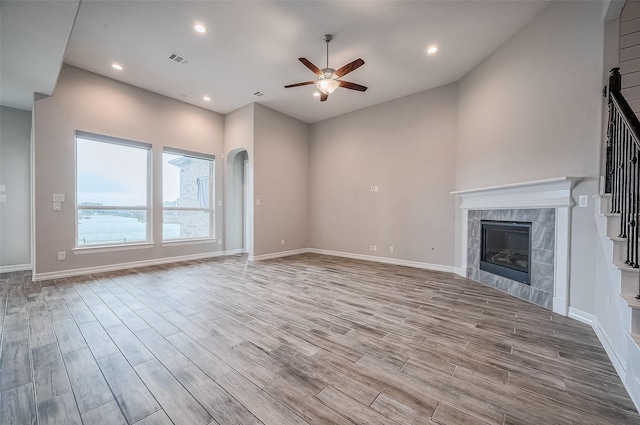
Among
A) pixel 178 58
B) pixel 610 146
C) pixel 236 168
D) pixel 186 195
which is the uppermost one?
pixel 178 58

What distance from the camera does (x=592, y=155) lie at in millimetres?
2518

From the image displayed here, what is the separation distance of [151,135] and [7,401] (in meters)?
4.78

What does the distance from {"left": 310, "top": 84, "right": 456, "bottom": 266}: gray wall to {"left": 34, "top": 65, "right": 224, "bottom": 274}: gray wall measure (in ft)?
11.0

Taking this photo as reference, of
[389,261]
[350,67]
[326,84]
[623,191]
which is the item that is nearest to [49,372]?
[326,84]

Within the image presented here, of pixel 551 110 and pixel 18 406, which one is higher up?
pixel 551 110

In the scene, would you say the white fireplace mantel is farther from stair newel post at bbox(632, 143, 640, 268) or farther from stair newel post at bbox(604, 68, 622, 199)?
stair newel post at bbox(632, 143, 640, 268)

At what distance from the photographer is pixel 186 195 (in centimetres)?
571

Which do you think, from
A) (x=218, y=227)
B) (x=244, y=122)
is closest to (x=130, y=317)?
(x=218, y=227)

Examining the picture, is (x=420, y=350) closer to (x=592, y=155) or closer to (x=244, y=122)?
(x=592, y=155)

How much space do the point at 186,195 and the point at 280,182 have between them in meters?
2.21

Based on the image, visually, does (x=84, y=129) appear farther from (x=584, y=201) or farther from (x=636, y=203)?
(x=584, y=201)

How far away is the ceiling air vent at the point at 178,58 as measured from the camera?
3773mm

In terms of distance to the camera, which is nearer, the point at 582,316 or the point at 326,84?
the point at 582,316

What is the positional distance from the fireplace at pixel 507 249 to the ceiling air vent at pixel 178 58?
17.8 ft
